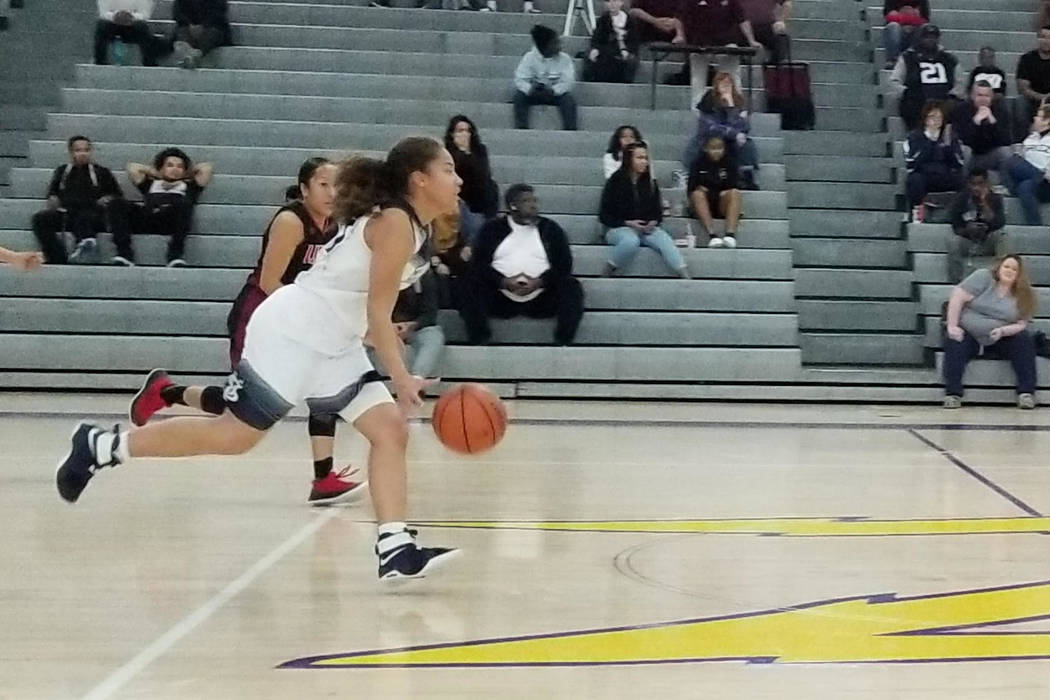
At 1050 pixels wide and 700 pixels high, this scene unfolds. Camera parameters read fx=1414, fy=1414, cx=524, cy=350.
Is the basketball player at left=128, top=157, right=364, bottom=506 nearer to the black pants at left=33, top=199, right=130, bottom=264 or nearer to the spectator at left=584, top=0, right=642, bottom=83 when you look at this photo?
the black pants at left=33, top=199, right=130, bottom=264

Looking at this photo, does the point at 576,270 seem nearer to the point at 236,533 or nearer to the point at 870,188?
the point at 870,188

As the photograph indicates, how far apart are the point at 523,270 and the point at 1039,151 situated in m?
5.18

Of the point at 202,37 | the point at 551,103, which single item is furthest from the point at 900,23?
the point at 202,37

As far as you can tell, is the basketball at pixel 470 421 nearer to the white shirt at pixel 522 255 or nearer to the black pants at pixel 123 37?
the white shirt at pixel 522 255

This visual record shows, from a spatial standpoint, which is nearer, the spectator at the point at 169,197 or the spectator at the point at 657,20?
the spectator at the point at 169,197

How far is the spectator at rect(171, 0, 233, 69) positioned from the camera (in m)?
14.3

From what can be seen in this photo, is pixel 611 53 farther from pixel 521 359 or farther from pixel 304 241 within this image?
pixel 304 241

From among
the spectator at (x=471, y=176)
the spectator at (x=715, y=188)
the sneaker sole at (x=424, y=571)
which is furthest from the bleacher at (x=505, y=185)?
the sneaker sole at (x=424, y=571)

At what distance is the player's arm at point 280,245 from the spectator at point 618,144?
21.9 ft

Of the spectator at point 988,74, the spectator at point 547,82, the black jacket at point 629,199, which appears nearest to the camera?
the black jacket at point 629,199

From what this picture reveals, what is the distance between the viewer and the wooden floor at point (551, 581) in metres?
3.57

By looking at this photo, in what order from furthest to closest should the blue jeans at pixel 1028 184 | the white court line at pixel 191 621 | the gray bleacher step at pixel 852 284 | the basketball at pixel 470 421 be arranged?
the blue jeans at pixel 1028 184
the gray bleacher step at pixel 852 284
the basketball at pixel 470 421
the white court line at pixel 191 621

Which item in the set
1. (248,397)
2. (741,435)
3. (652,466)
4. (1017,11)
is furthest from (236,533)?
(1017,11)

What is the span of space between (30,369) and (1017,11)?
38.0ft
